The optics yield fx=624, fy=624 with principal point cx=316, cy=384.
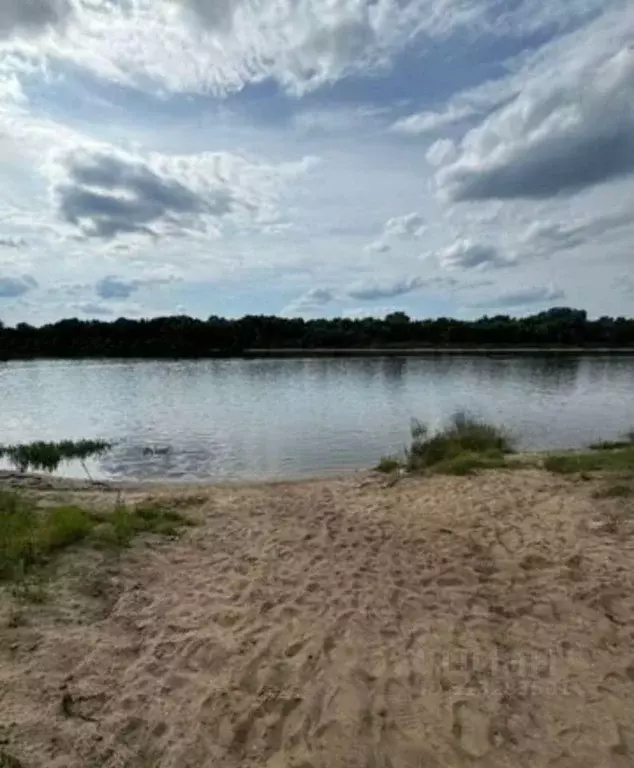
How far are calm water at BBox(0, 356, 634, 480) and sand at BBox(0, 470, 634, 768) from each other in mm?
8960

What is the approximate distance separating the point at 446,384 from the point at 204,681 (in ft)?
123

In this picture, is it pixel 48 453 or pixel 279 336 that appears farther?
pixel 279 336

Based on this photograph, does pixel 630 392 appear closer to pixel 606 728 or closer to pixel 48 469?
pixel 48 469

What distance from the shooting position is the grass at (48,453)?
17.6 metres

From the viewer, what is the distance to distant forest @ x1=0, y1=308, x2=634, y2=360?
90.8 m

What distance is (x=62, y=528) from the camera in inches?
300

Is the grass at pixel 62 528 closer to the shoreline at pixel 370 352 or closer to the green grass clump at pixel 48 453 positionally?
the green grass clump at pixel 48 453

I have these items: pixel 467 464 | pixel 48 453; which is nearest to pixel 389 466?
pixel 467 464

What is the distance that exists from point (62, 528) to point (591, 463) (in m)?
10.1

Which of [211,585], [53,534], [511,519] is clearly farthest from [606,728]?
[53,534]

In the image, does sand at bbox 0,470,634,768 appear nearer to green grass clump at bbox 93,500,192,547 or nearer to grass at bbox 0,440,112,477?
green grass clump at bbox 93,500,192,547

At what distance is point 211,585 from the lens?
6.52m

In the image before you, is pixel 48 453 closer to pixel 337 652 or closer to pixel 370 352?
pixel 337 652

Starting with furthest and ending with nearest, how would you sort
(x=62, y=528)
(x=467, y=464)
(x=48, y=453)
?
1. (x=48, y=453)
2. (x=467, y=464)
3. (x=62, y=528)
